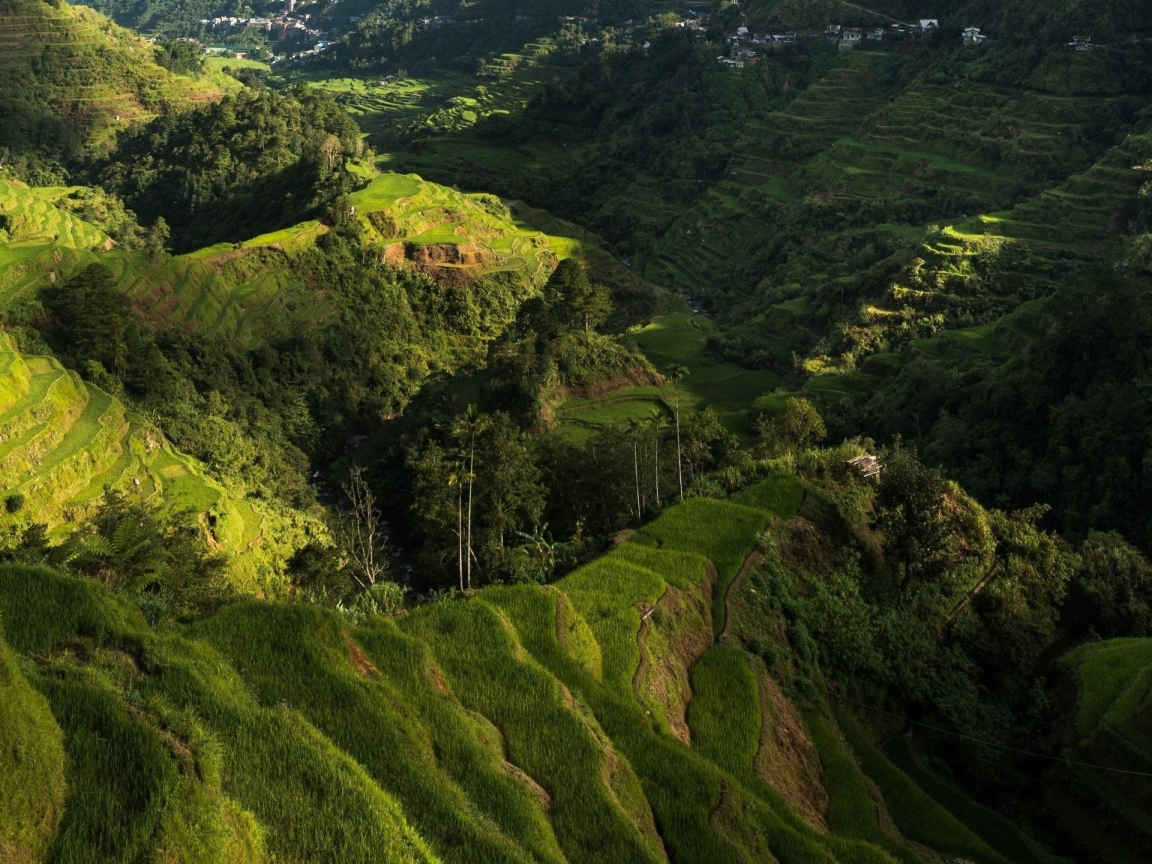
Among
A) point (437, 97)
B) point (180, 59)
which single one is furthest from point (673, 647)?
point (437, 97)

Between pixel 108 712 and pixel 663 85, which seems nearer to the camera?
pixel 108 712

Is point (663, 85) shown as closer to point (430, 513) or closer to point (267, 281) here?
point (267, 281)

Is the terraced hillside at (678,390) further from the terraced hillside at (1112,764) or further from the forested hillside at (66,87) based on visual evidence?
the forested hillside at (66,87)

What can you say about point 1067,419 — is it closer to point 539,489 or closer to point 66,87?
point 539,489

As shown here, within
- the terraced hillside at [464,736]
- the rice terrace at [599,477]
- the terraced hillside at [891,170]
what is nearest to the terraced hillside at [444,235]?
the rice terrace at [599,477]

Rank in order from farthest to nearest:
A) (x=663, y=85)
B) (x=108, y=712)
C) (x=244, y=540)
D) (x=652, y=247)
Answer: (x=663, y=85), (x=652, y=247), (x=244, y=540), (x=108, y=712)

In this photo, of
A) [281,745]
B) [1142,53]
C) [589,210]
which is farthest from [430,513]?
[1142,53]
